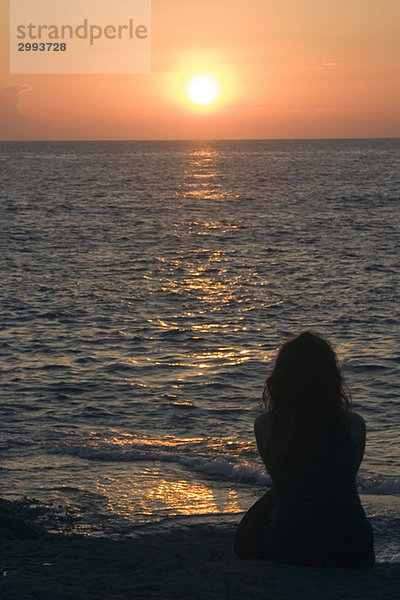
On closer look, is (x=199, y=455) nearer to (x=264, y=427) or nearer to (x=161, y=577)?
(x=161, y=577)

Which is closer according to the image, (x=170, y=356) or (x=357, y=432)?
(x=357, y=432)

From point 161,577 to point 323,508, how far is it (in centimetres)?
125

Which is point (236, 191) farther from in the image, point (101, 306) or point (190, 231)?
point (101, 306)

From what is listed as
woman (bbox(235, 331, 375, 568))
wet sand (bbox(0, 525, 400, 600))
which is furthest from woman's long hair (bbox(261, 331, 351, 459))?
wet sand (bbox(0, 525, 400, 600))

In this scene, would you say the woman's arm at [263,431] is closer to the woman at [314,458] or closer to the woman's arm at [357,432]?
the woman at [314,458]

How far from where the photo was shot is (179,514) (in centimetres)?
909

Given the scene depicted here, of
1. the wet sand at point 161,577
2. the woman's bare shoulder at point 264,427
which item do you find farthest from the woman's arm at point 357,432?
the wet sand at point 161,577

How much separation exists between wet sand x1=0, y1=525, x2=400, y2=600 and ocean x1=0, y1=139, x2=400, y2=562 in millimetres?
1744

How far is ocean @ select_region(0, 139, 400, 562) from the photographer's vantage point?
998 centimetres

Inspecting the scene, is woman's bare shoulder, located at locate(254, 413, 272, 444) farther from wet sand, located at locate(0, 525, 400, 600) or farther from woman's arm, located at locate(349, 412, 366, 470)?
wet sand, located at locate(0, 525, 400, 600)

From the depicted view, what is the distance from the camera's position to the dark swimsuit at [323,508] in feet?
17.7

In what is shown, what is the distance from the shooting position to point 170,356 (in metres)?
17.5

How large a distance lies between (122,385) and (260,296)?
10.2m

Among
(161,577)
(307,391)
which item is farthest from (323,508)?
(161,577)
